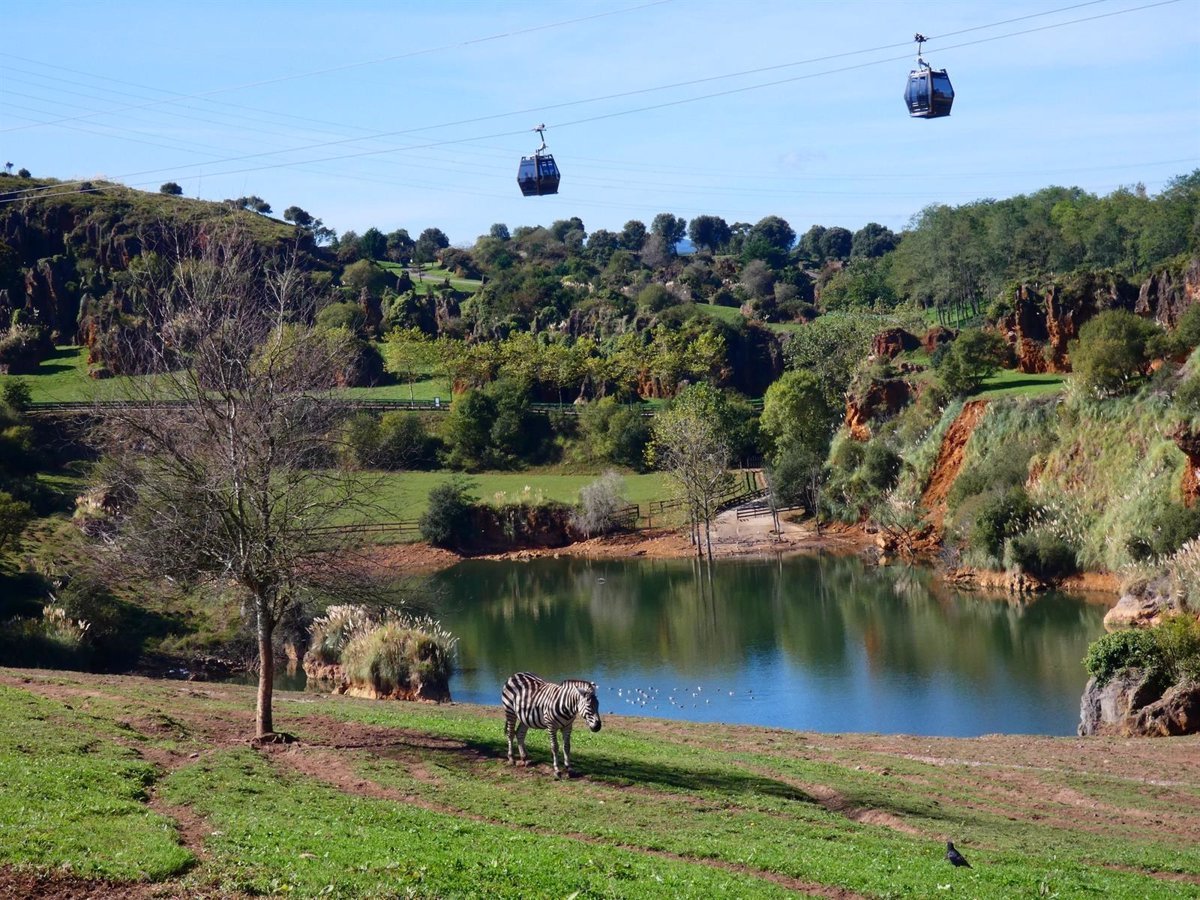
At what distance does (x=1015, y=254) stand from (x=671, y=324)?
1291 inches

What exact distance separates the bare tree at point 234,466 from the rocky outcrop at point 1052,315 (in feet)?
204

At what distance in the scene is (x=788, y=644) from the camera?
4556 cm

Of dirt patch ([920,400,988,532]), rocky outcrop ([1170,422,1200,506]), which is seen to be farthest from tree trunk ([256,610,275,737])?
dirt patch ([920,400,988,532])

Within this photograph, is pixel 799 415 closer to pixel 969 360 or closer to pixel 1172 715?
pixel 969 360

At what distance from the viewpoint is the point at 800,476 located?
76.6 metres

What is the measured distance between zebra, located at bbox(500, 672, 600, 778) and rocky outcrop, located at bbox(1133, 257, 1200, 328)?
64.7m

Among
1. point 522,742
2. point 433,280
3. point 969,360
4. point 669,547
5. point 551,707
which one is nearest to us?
point 551,707

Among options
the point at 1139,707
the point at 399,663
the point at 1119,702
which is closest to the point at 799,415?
the point at 399,663

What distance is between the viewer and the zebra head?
18547 millimetres

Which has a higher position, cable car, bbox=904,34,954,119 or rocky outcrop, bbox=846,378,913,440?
cable car, bbox=904,34,954,119

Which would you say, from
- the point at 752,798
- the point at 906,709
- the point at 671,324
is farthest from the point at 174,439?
the point at 671,324

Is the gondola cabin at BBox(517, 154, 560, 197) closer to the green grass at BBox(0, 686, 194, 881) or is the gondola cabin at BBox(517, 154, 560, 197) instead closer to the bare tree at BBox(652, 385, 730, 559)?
the green grass at BBox(0, 686, 194, 881)

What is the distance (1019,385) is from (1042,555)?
19.0m

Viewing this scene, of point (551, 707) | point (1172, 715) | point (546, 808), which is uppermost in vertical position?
point (551, 707)
